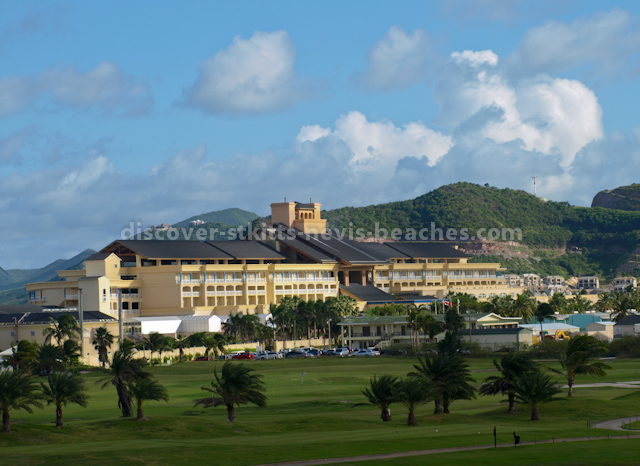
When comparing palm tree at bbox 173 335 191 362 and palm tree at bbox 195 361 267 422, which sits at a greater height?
palm tree at bbox 173 335 191 362

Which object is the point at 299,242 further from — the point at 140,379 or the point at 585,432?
the point at 585,432

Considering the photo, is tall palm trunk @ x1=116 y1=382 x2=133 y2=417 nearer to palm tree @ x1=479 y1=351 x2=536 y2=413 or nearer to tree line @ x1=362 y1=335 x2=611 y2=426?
tree line @ x1=362 y1=335 x2=611 y2=426

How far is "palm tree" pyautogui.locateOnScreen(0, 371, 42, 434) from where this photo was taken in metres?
58.1

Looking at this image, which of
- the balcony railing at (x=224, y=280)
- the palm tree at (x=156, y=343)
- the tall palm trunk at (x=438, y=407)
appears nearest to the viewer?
the tall palm trunk at (x=438, y=407)

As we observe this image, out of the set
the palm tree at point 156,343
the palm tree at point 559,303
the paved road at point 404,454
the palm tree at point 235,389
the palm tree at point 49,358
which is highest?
the palm tree at point 559,303

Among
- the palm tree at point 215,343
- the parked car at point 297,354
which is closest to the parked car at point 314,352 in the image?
the parked car at point 297,354

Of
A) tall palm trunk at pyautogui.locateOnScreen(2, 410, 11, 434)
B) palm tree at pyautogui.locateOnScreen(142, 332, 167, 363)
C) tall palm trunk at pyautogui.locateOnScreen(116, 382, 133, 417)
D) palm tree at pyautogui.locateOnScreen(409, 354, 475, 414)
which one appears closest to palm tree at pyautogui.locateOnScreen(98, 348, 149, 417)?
tall palm trunk at pyautogui.locateOnScreen(116, 382, 133, 417)

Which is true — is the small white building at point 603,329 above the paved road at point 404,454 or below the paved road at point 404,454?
above

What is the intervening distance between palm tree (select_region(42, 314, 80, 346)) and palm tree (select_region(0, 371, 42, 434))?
55.1m

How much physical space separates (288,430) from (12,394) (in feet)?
53.5

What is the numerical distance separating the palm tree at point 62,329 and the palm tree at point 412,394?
6215 cm

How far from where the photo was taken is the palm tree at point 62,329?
382 ft

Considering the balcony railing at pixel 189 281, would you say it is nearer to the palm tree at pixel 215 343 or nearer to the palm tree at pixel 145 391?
the palm tree at pixel 215 343

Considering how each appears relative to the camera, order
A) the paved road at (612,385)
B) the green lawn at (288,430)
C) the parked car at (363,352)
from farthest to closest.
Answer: the parked car at (363,352), the paved road at (612,385), the green lawn at (288,430)
